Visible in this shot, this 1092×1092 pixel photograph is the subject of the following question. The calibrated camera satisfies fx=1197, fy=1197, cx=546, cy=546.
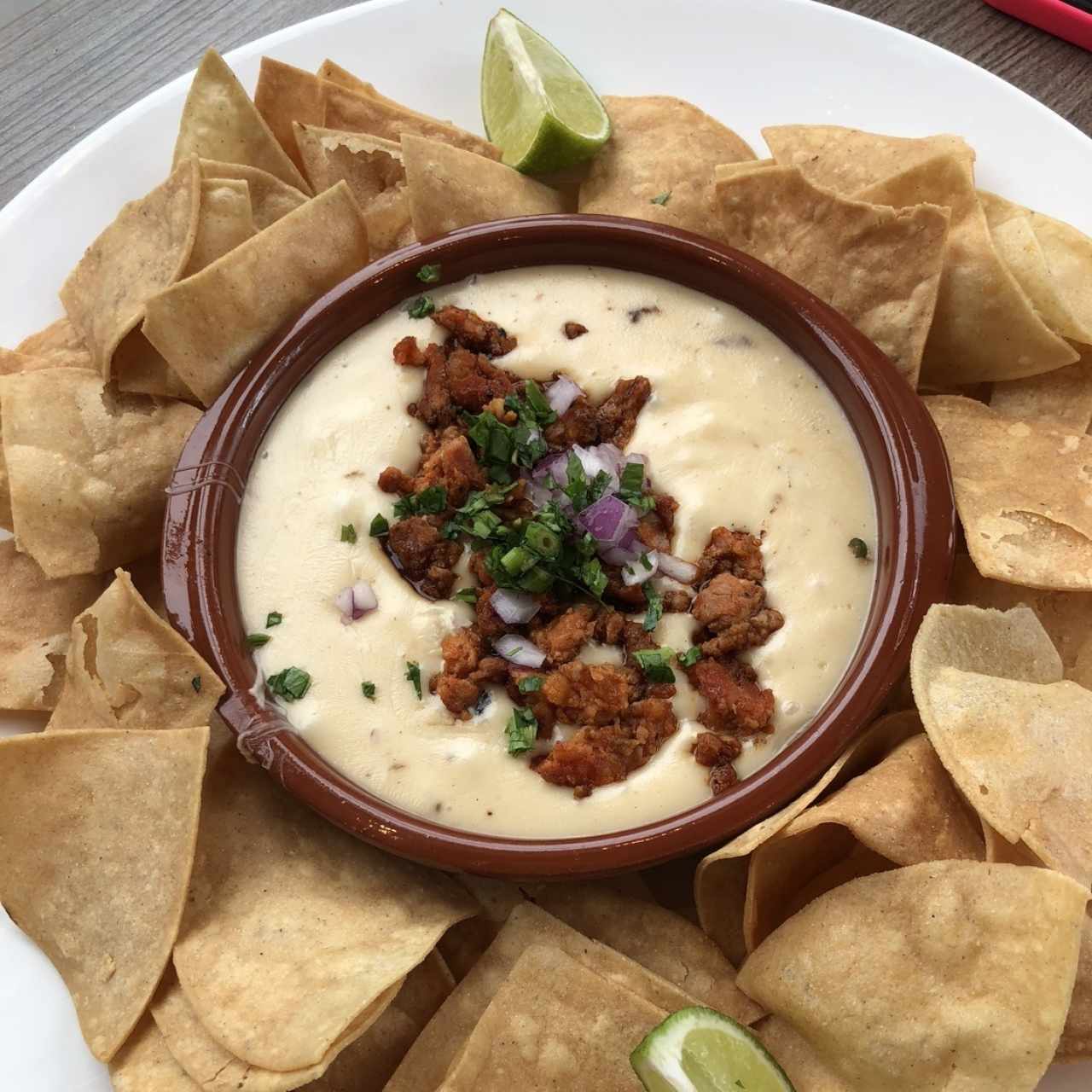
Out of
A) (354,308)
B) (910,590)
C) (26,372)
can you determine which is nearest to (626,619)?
(910,590)

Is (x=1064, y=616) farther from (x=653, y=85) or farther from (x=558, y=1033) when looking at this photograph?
(x=653, y=85)

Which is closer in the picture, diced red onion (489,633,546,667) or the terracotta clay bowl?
the terracotta clay bowl

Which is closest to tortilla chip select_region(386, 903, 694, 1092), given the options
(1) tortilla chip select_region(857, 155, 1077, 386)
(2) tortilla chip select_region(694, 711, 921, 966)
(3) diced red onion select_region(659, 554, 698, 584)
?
(2) tortilla chip select_region(694, 711, 921, 966)

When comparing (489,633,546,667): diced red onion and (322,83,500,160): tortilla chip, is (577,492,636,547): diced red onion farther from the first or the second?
(322,83,500,160): tortilla chip

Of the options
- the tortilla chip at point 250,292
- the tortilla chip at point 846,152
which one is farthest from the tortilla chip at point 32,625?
the tortilla chip at point 846,152

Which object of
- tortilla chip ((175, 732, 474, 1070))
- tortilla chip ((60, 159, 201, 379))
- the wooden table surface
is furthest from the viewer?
the wooden table surface

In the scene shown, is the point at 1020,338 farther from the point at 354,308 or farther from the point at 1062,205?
the point at 354,308
